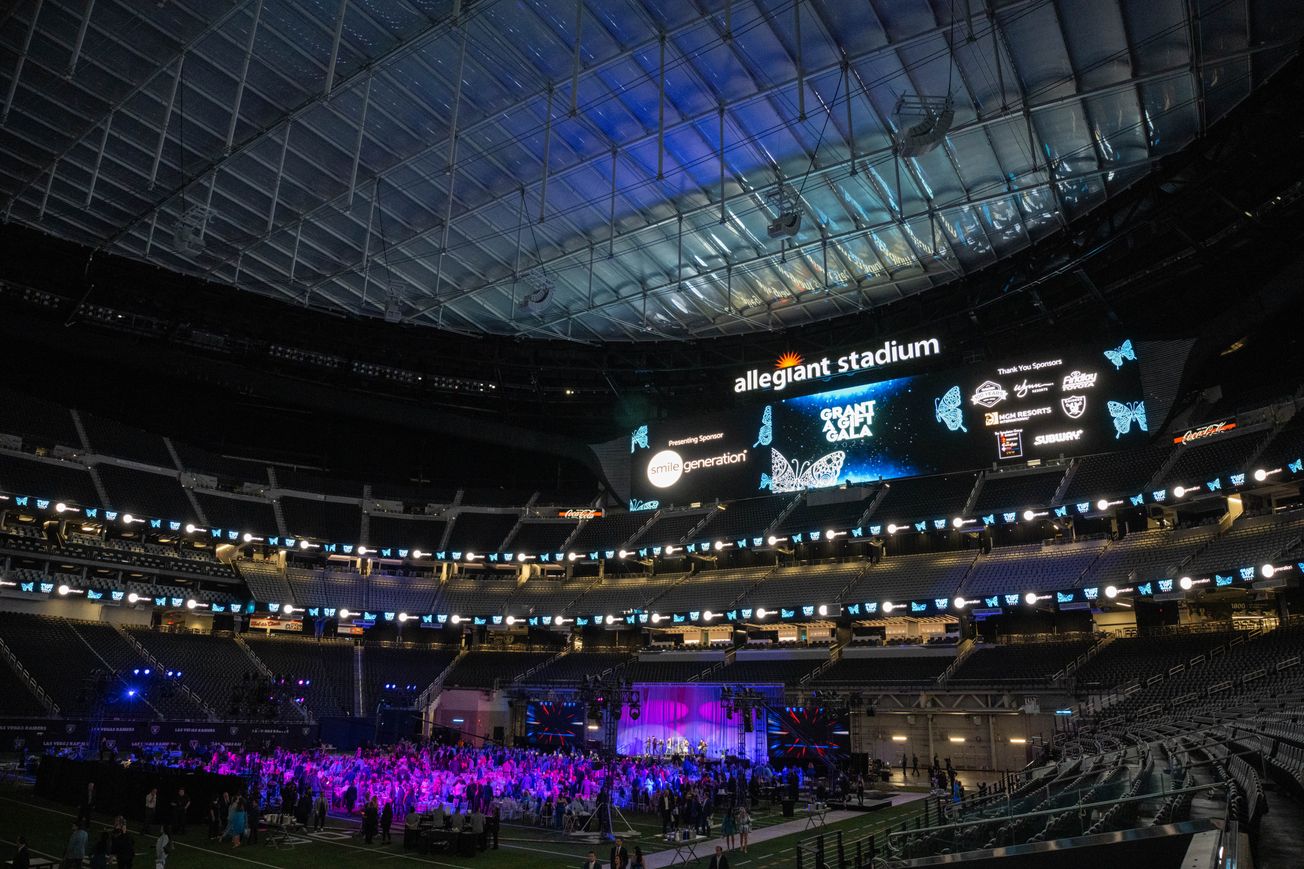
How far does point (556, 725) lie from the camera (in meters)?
41.3

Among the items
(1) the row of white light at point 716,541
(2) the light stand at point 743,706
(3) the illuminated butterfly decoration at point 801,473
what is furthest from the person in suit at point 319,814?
(1) the row of white light at point 716,541

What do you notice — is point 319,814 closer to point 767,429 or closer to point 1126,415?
point 767,429

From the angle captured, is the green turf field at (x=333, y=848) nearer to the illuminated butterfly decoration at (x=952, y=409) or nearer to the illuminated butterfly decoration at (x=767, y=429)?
the illuminated butterfly decoration at (x=952, y=409)

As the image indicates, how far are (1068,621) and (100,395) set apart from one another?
5037 cm

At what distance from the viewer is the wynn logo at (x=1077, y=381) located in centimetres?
2412

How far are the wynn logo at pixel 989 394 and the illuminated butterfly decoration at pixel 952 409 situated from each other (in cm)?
45

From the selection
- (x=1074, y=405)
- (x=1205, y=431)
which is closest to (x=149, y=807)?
(x=1074, y=405)

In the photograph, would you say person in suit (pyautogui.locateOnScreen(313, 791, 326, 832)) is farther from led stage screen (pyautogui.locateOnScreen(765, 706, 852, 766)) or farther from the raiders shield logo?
the raiders shield logo

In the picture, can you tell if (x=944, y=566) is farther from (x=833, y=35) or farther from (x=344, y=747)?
(x=344, y=747)

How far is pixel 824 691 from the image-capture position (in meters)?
35.6

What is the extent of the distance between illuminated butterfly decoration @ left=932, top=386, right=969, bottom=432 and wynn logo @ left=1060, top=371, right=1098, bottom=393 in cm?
299

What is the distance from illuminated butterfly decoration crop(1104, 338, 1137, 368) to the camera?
2359 cm

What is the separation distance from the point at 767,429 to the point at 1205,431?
18924mm

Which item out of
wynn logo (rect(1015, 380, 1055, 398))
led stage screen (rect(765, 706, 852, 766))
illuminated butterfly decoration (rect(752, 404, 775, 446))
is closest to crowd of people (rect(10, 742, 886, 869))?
led stage screen (rect(765, 706, 852, 766))
